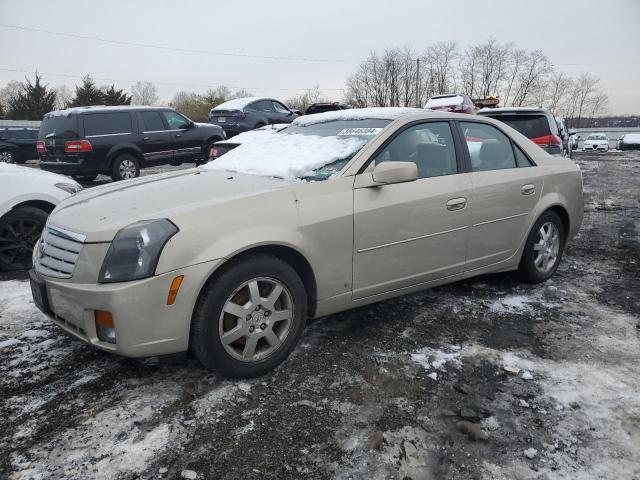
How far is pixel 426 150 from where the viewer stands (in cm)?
363

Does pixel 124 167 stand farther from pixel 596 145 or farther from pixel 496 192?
pixel 596 145

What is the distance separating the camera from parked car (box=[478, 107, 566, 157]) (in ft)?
29.0

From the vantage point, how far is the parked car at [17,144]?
17031 millimetres


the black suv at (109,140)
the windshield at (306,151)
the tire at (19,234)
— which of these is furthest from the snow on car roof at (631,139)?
the tire at (19,234)

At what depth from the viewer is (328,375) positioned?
295 centimetres

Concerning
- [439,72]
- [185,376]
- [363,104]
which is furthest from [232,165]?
[439,72]

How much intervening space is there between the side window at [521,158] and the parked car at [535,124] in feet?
16.6

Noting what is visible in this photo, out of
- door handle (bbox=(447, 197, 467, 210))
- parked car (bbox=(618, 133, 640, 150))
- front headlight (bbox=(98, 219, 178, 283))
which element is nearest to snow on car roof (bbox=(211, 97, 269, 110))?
door handle (bbox=(447, 197, 467, 210))

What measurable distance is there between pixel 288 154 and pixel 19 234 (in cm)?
327

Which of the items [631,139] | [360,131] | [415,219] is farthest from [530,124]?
[631,139]

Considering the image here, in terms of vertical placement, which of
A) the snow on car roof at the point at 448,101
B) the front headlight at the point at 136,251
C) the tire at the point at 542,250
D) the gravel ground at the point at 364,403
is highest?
the snow on car roof at the point at 448,101

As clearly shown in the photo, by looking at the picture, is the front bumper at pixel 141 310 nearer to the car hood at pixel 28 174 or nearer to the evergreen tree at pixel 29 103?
the car hood at pixel 28 174

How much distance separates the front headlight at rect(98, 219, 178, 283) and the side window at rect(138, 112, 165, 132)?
9817 millimetres

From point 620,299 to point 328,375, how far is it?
2835 millimetres
